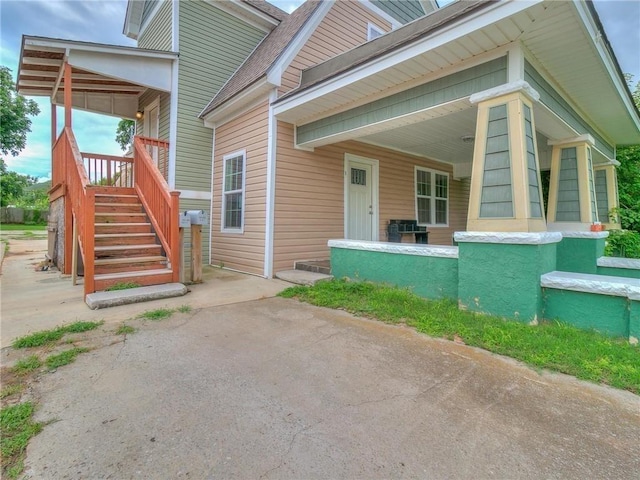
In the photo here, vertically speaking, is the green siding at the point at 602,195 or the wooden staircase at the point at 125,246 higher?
the green siding at the point at 602,195

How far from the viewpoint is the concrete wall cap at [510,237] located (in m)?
3.00

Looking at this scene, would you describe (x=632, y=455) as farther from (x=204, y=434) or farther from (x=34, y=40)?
(x=34, y=40)

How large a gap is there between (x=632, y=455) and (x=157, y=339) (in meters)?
3.28

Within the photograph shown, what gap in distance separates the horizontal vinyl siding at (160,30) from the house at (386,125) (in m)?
0.08

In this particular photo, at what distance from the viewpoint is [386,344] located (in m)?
2.82

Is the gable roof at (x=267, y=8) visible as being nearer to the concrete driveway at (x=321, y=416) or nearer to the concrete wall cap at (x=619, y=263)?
the concrete driveway at (x=321, y=416)

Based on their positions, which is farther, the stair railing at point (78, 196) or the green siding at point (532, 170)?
the stair railing at point (78, 196)

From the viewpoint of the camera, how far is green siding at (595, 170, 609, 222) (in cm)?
657

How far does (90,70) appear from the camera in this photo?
5617 millimetres

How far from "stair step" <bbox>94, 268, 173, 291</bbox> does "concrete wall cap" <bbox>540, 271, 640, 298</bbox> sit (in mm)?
4766

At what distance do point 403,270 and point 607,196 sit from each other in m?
5.72

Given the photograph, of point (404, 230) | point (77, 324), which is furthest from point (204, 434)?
point (404, 230)

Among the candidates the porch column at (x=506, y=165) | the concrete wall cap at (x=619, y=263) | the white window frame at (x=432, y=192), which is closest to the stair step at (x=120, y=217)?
the porch column at (x=506, y=165)

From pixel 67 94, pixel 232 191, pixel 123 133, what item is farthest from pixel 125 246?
pixel 123 133
